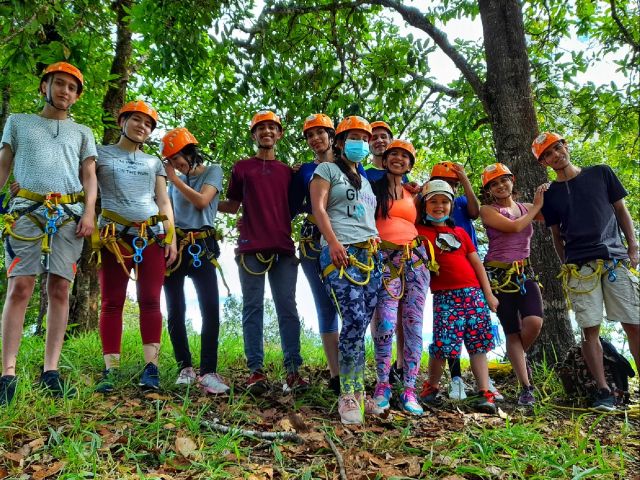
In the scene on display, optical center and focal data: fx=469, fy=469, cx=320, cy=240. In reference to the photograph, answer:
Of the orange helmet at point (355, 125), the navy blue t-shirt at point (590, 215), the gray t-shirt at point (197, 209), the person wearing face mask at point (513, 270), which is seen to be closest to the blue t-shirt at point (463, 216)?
the person wearing face mask at point (513, 270)

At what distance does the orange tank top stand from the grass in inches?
56.1

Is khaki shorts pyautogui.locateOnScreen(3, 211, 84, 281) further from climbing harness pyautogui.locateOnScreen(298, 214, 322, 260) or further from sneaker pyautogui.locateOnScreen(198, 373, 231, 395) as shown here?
climbing harness pyautogui.locateOnScreen(298, 214, 322, 260)

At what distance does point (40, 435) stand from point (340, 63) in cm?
581

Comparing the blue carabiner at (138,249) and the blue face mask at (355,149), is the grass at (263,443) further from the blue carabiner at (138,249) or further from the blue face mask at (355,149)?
the blue face mask at (355,149)

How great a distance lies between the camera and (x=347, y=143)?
12.7ft

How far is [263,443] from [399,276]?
1715 millimetres

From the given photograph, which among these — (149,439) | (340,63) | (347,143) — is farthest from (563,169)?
(149,439)

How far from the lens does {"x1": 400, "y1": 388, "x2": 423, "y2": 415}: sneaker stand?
369 centimetres

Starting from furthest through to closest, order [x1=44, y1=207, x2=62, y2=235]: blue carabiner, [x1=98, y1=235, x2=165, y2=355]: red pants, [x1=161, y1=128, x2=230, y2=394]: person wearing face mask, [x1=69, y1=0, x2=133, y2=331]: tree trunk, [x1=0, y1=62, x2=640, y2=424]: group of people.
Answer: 1. [x1=69, y1=0, x2=133, y2=331]: tree trunk
2. [x1=161, y1=128, x2=230, y2=394]: person wearing face mask
3. [x1=98, y1=235, x2=165, y2=355]: red pants
4. [x1=0, y1=62, x2=640, y2=424]: group of people
5. [x1=44, y1=207, x2=62, y2=235]: blue carabiner

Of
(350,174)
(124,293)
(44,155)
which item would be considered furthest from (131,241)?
(350,174)

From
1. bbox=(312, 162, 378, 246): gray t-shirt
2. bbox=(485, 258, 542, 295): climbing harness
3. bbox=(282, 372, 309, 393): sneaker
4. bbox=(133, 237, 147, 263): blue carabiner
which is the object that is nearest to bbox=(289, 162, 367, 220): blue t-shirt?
bbox=(312, 162, 378, 246): gray t-shirt

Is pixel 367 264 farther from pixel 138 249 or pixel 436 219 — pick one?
pixel 138 249

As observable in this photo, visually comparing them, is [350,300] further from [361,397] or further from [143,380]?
[143,380]

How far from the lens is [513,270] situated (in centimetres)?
440
